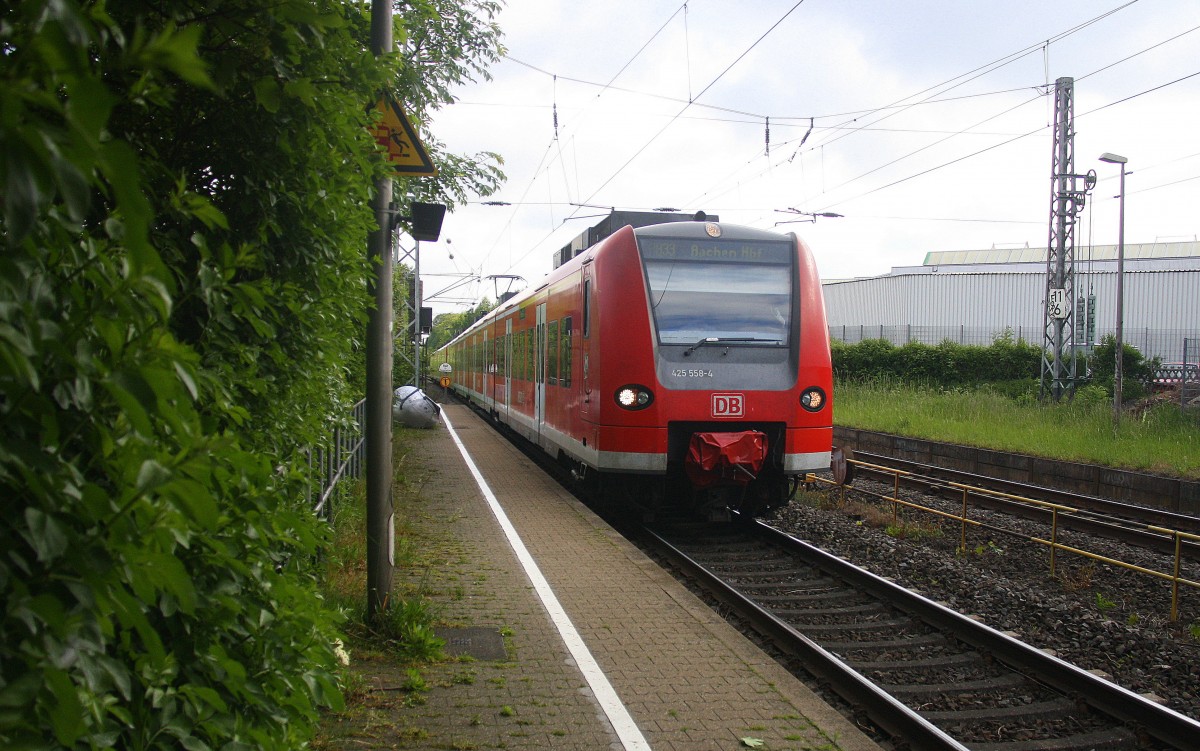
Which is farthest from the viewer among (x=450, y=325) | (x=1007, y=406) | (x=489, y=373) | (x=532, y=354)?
(x=450, y=325)

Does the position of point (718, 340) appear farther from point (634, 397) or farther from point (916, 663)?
point (916, 663)

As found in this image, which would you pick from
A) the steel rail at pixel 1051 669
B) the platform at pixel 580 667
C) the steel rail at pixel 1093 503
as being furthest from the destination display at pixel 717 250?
the steel rail at pixel 1093 503

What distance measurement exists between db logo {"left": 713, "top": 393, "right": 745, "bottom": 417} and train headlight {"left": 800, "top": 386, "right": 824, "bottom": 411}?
2.26 ft

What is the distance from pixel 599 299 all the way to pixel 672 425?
1.56m

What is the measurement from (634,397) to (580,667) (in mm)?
4435

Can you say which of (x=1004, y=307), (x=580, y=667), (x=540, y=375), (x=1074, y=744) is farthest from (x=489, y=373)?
(x=1004, y=307)

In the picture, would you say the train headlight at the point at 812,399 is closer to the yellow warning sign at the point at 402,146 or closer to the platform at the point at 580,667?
the platform at the point at 580,667

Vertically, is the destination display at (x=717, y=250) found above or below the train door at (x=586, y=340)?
above

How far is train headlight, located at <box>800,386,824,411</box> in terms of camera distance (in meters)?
9.98

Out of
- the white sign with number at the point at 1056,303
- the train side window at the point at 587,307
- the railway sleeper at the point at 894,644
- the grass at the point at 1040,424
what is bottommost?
the railway sleeper at the point at 894,644

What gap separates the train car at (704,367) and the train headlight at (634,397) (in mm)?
10

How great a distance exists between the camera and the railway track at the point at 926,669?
5109 millimetres

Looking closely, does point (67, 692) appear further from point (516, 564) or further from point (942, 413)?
point (942, 413)

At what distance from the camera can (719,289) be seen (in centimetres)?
1013
